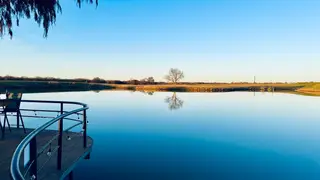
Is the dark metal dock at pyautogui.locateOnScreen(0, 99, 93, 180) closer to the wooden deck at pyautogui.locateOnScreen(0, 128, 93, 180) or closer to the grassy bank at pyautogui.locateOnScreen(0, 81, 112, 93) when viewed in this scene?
the wooden deck at pyautogui.locateOnScreen(0, 128, 93, 180)

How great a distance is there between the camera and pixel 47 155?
186 inches

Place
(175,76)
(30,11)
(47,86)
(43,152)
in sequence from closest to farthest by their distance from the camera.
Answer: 1. (43,152)
2. (30,11)
3. (47,86)
4. (175,76)

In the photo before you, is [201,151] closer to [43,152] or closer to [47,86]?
[43,152]

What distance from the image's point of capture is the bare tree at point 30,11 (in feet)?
16.1

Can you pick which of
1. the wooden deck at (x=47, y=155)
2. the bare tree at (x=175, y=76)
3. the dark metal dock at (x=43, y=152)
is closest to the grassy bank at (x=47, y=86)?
the bare tree at (x=175, y=76)

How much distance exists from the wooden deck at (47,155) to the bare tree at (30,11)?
261cm

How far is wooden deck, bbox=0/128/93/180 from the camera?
3888mm

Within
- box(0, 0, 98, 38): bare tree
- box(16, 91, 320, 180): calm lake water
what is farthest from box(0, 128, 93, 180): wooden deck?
box(0, 0, 98, 38): bare tree

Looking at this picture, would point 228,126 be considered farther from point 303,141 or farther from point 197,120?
point 303,141

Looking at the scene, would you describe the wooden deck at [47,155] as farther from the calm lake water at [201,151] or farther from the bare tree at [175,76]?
the bare tree at [175,76]

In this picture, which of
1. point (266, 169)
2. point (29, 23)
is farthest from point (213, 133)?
point (29, 23)

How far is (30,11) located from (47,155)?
310 centimetres

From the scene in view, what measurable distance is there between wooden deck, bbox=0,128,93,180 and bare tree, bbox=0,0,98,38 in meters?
2.61

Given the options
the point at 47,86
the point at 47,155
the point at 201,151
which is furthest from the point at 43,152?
the point at 47,86
